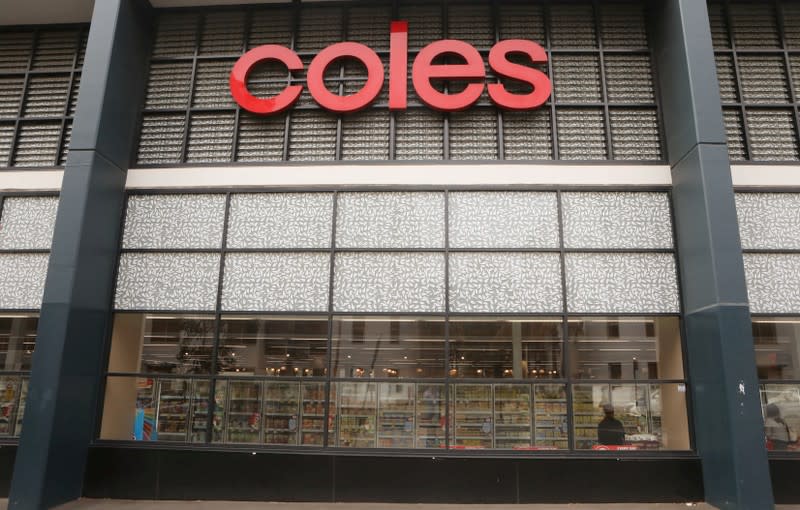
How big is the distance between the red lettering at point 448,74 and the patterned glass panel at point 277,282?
352 centimetres

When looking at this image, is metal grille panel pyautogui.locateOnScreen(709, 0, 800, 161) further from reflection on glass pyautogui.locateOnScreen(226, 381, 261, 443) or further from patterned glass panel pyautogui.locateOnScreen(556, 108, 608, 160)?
reflection on glass pyautogui.locateOnScreen(226, 381, 261, 443)

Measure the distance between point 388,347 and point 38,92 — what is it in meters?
8.82

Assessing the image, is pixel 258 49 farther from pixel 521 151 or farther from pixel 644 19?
pixel 644 19

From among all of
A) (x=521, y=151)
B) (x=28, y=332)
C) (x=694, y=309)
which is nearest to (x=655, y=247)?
(x=694, y=309)

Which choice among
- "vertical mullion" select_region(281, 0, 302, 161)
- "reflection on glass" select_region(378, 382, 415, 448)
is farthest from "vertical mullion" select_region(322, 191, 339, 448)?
"vertical mullion" select_region(281, 0, 302, 161)

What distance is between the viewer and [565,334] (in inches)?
352

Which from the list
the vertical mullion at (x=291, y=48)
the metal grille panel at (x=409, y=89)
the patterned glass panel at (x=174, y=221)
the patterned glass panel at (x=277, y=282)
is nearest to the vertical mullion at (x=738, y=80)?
the metal grille panel at (x=409, y=89)

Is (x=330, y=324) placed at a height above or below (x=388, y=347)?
above

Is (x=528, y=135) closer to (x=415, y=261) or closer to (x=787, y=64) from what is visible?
(x=415, y=261)

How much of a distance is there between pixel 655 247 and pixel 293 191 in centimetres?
647

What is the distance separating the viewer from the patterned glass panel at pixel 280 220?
9438 millimetres

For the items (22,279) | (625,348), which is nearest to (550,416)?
(625,348)

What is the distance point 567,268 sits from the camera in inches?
360

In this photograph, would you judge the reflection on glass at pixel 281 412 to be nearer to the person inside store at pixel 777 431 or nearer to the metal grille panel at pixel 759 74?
the person inside store at pixel 777 431
